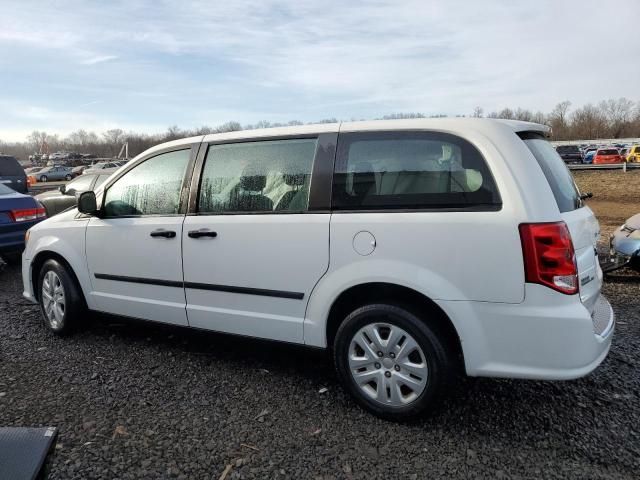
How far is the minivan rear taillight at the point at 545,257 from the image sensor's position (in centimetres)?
248

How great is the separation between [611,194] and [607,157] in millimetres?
21656

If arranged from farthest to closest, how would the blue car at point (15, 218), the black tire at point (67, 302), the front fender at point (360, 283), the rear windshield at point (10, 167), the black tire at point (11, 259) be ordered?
the rear windshield at point (10, 167)
the black tire at point (11, 259)
the blue car at point (15, 218)
the black tire at point (67, 302)
the front fender at point (360, 283)

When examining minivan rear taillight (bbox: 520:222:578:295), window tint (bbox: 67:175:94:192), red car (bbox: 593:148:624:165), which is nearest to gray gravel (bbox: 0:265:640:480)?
minivan rear taillight (bbox: 520:222:578:295)

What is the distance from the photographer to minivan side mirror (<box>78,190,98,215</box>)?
13.0 feet

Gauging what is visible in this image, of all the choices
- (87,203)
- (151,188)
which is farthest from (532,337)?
(87,203)

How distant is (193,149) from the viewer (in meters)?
3.74

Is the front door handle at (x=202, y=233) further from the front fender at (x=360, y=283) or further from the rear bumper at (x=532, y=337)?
the rear bumper at (x=532, y=337)

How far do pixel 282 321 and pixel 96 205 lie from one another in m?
1.91

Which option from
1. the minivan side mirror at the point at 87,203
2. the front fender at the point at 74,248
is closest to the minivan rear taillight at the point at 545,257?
the minivan side mirror at the point at 87,203

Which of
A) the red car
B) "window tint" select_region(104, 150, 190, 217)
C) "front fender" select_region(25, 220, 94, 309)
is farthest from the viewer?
the red car

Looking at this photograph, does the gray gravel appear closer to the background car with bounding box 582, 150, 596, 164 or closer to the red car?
the red car

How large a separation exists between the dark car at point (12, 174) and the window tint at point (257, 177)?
13904mm

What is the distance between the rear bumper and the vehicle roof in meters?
0.92

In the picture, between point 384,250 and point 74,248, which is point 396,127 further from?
point 74,248
